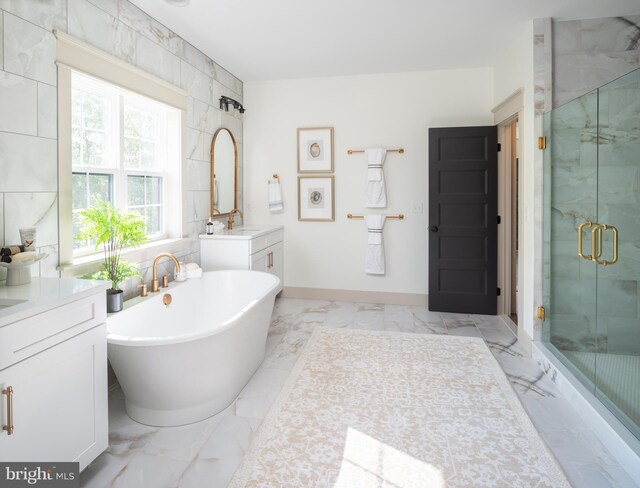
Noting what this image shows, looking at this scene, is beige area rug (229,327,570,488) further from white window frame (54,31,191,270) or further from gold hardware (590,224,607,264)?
white window frame (54,31,191,270)

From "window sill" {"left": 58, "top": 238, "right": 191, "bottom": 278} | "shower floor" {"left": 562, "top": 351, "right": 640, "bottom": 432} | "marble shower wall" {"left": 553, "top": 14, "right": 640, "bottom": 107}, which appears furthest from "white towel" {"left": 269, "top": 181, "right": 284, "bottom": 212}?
"shower floor" {"left": 562, "top": 351, "right": 640, "bottom": 432}

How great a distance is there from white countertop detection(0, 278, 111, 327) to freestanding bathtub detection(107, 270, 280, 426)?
0.34m

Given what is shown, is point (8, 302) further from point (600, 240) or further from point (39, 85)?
point (600, 240)

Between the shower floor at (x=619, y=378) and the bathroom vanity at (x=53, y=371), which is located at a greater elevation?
the bathroom vanity at (x=53, y=371)

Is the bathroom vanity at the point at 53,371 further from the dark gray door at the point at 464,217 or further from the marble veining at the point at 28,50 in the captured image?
the dark gray door at the point at 464,217

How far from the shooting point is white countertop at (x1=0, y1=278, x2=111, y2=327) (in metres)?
1.46

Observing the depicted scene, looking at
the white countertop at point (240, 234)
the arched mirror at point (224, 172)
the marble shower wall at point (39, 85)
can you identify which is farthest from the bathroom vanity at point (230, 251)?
the marble shower wall at point (39, 85)

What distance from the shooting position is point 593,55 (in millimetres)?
3215

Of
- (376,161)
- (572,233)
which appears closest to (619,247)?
(572,233)

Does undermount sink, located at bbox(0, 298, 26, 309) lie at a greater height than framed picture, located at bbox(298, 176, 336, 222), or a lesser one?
lesser

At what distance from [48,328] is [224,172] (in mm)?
3162

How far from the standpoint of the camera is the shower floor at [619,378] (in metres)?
2.10

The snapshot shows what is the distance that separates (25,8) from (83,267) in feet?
4.62

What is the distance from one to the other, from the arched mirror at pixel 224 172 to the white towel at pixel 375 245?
1575 mm
